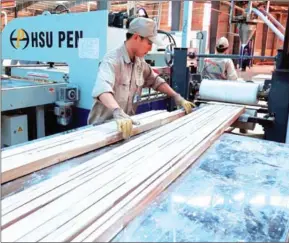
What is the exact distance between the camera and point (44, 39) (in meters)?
2.59

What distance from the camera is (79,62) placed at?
7.69ft

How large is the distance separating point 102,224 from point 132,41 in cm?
139

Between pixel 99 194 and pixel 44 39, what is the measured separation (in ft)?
6.89

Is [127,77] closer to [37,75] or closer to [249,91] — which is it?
[249,91]

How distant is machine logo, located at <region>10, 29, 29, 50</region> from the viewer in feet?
9.18

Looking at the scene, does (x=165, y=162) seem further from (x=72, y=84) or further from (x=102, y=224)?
(x=72, y=84)

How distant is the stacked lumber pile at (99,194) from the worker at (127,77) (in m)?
0.38

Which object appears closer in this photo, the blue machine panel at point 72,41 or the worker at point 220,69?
the blue machine panel at point 72,41

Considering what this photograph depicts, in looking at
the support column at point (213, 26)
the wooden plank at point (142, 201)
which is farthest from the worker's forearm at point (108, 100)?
the support column at point (213, 26)

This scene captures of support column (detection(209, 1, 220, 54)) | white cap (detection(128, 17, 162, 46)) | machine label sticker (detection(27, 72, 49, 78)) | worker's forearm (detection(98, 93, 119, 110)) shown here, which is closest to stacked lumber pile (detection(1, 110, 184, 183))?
worker's forearm (detection(98, 93, 119, 110))

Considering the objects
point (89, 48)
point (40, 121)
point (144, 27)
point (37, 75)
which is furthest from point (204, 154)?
point (37, 75)

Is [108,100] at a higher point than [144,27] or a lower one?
lower

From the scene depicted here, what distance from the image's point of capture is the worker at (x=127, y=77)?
1720mm

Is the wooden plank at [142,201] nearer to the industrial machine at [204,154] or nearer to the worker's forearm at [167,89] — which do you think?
the industrial machine at [204,154]
